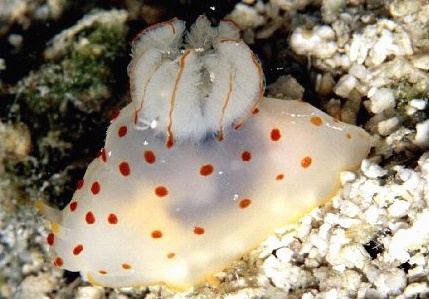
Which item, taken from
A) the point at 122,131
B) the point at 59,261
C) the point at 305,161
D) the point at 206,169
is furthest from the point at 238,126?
the point at 59,261

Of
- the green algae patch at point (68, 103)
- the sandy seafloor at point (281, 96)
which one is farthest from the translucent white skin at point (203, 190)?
the green algae patch at point (68, 103)

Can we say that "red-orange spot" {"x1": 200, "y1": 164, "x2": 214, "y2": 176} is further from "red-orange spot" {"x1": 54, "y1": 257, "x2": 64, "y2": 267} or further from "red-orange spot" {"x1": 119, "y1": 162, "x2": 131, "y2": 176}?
"red-orange spot" {"x1": 54, "y1": 257, "x2": 64, "y2": 267}

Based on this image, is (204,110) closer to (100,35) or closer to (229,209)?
(229,209)

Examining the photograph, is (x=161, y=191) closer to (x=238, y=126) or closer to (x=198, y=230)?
(x=198, y=230)

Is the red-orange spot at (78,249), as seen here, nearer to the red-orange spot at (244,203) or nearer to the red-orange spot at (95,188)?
the red-orange spot at (95,188)

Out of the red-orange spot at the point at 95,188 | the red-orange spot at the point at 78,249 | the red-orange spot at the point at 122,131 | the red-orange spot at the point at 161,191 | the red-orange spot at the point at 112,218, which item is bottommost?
the red-orange spot at the point at 78,249

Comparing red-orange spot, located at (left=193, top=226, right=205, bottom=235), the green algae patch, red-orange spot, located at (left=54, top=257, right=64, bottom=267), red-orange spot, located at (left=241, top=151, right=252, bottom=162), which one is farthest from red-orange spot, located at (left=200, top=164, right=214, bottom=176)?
the green algae patch

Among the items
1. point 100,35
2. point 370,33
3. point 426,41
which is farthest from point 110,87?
point 426,41
